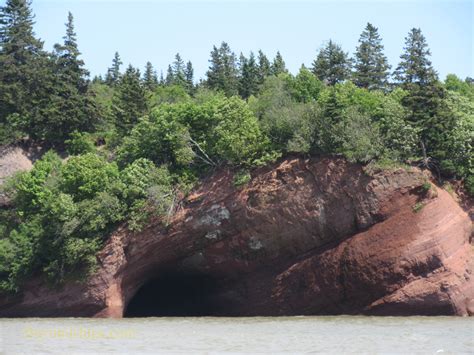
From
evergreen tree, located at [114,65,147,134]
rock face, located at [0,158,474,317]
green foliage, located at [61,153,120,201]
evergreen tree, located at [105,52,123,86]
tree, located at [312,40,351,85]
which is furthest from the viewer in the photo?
evergreen tree, located at [105,52,123,86]

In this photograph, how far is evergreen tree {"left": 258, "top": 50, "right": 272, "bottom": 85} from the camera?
70188 millimetres

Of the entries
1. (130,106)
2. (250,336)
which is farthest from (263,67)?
(250,336)

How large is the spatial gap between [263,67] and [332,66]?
17252mm

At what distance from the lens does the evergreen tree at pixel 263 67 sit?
70188 millimetres

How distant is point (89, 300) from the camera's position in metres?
35.6

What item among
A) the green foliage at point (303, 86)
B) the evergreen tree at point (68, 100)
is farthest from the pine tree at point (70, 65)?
the green foliage at point (303, 86)

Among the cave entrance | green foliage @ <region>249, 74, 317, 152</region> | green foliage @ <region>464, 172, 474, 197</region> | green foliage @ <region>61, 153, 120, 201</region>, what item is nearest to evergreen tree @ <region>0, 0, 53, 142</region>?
green foliage @ <region>61, 153, 120, 201</region>

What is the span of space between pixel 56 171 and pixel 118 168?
482cm

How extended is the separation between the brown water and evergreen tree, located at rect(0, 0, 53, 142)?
24808 millimetres

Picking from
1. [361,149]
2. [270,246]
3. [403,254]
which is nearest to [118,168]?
[270,246]

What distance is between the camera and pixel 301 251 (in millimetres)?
34781

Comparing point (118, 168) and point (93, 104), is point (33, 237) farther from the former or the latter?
point (93, 104)

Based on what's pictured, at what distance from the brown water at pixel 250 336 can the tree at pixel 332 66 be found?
3262cm

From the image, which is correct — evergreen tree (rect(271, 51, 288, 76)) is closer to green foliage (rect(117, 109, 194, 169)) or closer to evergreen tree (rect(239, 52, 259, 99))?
evergreen tree (rect(239, 52, 259, 99))
